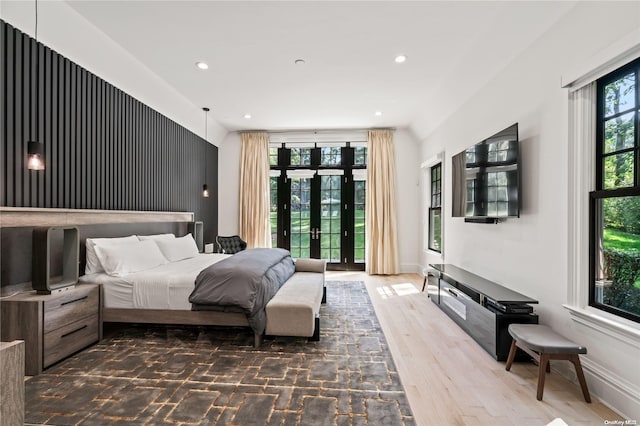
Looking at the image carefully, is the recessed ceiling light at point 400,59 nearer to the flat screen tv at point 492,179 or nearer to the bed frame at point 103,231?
the flat screen tv at point 492,179

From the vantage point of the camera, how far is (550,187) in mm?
2482

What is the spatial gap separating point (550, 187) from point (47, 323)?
13.6 ft

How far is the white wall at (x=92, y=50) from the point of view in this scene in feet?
8.06

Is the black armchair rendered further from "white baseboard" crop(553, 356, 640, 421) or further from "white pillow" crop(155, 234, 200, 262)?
"white baseboard" crop(553, 356, 640, 421)

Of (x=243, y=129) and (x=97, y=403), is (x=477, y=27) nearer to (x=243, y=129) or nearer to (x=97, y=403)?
(x=97, y=403)

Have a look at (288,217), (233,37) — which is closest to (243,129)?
(288,217)

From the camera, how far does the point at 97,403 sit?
6.42ft

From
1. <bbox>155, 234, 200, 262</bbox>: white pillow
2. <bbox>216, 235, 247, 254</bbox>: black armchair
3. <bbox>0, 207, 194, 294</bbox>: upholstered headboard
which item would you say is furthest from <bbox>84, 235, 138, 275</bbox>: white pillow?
<bbox>216, 235, 247, 254</bbox>: black armchair

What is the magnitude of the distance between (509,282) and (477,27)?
2.54m

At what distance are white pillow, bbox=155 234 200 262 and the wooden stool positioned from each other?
12.7 ft

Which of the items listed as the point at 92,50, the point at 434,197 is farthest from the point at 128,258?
the point at 434,197

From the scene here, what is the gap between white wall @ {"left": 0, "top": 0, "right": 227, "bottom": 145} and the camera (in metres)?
2.46

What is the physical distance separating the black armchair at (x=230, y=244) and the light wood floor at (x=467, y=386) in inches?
135

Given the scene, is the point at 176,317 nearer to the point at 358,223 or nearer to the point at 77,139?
the point at 77,139
